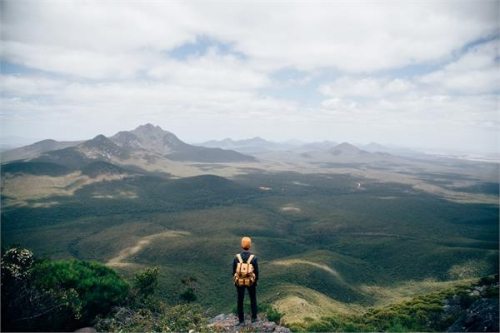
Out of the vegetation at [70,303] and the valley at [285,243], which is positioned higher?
the vegetation at [70,303]

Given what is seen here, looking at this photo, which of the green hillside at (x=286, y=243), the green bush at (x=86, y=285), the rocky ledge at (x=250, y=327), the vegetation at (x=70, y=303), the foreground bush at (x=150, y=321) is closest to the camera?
the vegetation at (x=70, y=303)

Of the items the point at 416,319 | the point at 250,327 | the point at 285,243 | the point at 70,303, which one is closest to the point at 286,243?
the point at 285,243

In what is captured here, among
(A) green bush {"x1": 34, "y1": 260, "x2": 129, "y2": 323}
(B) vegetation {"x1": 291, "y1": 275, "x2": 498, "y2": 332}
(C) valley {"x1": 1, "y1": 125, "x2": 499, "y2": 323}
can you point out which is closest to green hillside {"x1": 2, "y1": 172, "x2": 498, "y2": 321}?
(C) valley {"x1": 1, "y1": 125, "x2": 499, "y2": 323}

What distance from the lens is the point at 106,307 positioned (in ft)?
75.7

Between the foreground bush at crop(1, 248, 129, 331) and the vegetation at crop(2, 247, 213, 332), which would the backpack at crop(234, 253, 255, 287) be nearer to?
the vegetation at crop(2, 247, 213, 332)

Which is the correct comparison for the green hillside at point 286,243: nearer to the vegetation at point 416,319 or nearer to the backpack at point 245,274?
the vegetation at point 416,319

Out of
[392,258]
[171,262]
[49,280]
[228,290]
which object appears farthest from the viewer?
[392,258]

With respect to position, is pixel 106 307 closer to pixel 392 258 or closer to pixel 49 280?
pixel 49 280

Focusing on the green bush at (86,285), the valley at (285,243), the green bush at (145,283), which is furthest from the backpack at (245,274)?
the valley at (285,243)

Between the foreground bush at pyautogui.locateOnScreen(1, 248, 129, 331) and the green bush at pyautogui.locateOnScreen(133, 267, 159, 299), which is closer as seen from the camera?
the foreground bush at pyautogui.locateOnScreen(1, 248, 129, 331)

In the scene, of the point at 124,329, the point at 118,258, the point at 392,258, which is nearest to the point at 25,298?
the point at 124,329

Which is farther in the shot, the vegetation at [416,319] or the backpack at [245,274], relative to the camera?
the vegetation at [416,319]

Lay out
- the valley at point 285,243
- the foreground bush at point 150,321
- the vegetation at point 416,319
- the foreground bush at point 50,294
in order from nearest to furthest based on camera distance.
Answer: the foreground bush at point 50,294
the foreground bush at point 150,321
the vegetation at point 416,319
the valley at point 285,243

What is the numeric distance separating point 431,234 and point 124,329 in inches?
5487
